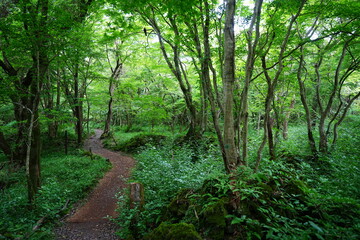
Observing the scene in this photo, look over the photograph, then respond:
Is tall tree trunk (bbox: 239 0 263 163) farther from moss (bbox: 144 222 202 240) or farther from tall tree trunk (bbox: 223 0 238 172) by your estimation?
moss (bbox: 144 222 202 240)

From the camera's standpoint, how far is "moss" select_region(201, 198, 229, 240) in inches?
126

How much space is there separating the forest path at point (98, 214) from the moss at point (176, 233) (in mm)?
1831

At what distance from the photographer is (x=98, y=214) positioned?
6.18m

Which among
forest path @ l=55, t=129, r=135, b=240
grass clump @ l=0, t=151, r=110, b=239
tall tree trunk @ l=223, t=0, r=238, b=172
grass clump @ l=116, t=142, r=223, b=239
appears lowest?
forest path @ l=55, t=129, r=135, b=240

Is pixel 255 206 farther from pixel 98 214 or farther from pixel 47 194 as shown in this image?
pixel 47 194

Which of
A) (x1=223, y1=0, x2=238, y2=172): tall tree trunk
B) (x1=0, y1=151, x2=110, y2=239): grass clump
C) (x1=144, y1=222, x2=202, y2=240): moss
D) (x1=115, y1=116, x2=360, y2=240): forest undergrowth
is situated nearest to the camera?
(x1=115, y1=116, x2=360, y2=240): forest undergrowth

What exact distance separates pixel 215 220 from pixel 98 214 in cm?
465

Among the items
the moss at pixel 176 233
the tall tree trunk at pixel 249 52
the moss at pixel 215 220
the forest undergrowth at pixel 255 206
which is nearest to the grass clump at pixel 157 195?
the forest undergrowth at pixel 255 206

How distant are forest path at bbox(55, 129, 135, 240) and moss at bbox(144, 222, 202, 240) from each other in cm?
183

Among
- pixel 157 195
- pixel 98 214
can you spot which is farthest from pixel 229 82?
pixel 98 214

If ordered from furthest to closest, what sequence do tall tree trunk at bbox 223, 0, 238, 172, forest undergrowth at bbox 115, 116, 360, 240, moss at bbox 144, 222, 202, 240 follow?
tall tree trunk at bbox 223, 0, 238, 172
moss at bbox 144, 222, 202, 240
forest undergrowth at bbox 115, 116, 360, 240

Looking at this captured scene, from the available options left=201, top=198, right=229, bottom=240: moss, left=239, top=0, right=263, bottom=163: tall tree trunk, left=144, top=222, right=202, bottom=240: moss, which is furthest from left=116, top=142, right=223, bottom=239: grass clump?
left=239, top=0, right=263, bottom=163: tall tree trunk

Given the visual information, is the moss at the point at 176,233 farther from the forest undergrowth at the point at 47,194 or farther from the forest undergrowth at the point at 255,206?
the forest undergrowth at the point at 47,194

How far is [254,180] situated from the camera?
400 centimetres
